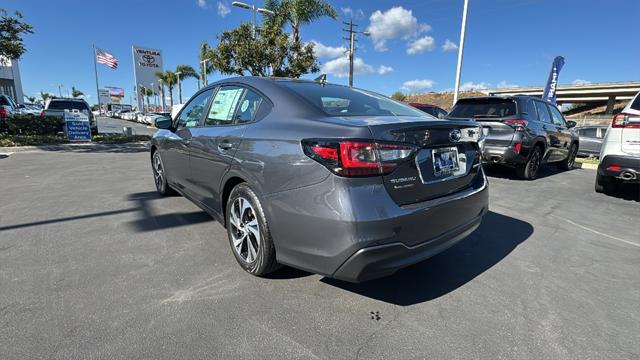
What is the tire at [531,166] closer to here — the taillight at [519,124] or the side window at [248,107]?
the taillight at [519,124]

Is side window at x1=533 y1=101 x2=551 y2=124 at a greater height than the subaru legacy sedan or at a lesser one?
greater

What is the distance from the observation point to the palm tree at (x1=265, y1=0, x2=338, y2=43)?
2048 centimetres

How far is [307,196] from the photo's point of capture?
6.74 feet

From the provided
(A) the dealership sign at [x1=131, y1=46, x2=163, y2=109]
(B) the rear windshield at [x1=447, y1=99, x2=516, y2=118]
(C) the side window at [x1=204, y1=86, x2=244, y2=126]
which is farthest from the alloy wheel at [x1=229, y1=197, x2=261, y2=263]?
(A) the dealership sign at [x1=131, y1=46, x2=163, y2=109]

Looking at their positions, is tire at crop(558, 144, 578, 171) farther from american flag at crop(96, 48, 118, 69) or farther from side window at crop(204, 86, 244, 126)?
american flag at crop(96, 48, 118, 69)

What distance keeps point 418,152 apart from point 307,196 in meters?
0.74

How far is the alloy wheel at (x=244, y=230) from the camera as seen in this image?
8.46ft

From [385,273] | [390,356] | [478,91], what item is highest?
[478,91]

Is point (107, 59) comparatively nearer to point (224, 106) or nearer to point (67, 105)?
point (67, 105)

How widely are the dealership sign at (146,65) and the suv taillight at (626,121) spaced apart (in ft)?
197

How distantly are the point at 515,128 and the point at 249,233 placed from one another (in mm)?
5446

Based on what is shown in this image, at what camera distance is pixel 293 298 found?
242 cm

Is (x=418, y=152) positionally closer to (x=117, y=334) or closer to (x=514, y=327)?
(x=514, y=327)

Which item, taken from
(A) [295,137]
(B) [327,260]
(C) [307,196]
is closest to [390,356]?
(B) [327,260]
